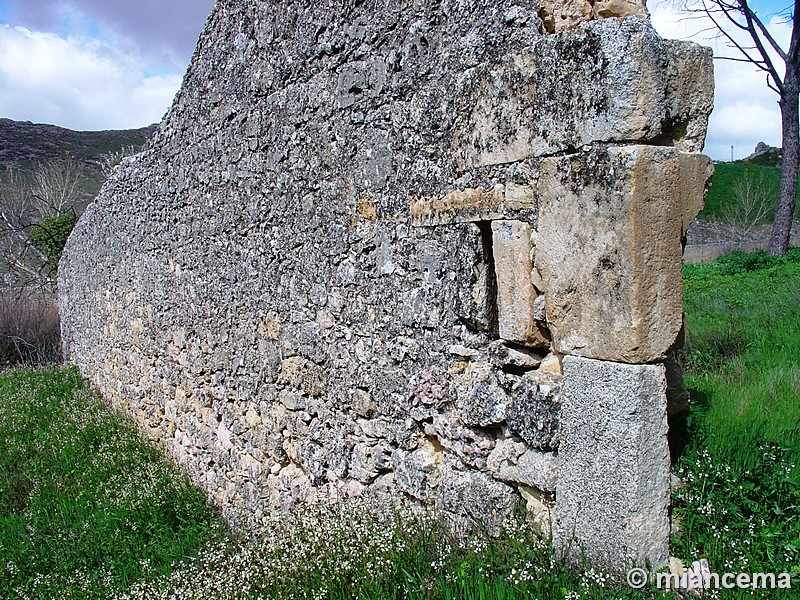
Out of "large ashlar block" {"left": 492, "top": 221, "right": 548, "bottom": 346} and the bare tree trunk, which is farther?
the bare tree trunk

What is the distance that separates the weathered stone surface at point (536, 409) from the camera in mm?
2434

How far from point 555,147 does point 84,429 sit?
6.14m

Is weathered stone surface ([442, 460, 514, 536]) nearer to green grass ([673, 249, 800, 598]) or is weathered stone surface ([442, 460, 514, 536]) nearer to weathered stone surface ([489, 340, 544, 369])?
weathered stone surface ([489, 340, 544, 369])

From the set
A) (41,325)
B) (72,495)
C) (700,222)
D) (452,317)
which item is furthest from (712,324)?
(700,222)

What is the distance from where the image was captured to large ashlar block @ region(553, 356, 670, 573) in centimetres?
215

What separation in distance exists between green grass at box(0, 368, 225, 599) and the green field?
0.01 metres

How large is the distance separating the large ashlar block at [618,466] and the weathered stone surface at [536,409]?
11 centimetres

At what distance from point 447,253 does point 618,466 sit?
1118 millimetres

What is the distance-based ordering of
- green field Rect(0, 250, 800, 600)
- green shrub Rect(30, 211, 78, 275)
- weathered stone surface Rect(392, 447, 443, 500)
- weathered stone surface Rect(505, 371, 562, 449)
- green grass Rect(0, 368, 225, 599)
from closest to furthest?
green field Rect(0, 250, 800, 600)
weathered stone surface Rect(505, 371, 562, 449)
weathered stone surface Rect(392, 447, 443, 500)
green grass Rect(0, 368, 225, 599)
green shrub Rect(30, 211, 78, 275)

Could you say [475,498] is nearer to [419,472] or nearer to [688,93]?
[419,472]

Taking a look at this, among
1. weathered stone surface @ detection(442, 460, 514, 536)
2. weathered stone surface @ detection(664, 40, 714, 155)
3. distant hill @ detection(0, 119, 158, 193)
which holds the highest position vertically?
distant hill @ detection(0, 119, 158, 193)

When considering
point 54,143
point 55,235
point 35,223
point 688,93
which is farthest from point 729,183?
point 688,93

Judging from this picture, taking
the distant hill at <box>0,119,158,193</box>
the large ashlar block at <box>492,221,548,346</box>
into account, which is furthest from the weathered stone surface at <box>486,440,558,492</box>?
the distant hill at <box>0,119,158,193</box>

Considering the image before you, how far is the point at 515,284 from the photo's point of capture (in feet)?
8.32
